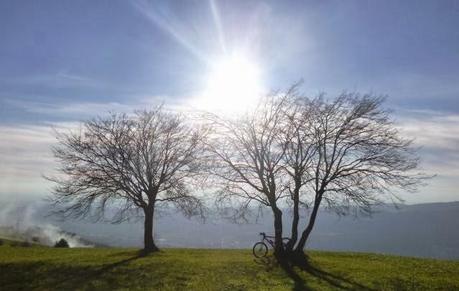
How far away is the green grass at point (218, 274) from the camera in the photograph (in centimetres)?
2353

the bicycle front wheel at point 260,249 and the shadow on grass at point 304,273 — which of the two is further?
the bicycle front wheel at point 260,249

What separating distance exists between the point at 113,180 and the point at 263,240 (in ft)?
45.9

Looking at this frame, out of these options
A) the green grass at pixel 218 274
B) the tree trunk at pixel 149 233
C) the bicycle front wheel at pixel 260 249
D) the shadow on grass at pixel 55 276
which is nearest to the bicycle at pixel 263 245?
the bicycle front wheel at pixel 260 249

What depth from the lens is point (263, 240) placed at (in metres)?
34.7

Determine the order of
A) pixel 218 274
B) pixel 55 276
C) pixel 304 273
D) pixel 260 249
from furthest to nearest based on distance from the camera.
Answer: pixel 260 249
pixel 304 273
pixel 218 274
pixel 55 276

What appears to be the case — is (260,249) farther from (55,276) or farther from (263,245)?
(55,276)

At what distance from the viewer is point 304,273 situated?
2788 cm

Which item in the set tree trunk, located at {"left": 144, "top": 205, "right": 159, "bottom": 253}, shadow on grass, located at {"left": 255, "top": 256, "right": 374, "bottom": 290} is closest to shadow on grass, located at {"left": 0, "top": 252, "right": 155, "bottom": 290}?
shadow on grass, located at {"left": 255, "top": 256, "right": 374, "bottom": 290}

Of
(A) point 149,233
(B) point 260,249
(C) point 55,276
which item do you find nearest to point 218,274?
(B) point 260,249

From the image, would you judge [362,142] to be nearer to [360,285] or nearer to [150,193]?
[360,285]

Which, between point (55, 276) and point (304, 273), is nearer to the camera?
point (55, 276)

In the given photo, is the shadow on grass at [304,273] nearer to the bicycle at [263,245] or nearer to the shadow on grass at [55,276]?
the bicycle at [263,245]

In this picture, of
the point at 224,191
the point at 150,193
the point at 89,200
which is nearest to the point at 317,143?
the point at 224,191

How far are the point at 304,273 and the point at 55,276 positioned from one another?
14111 millimetres
